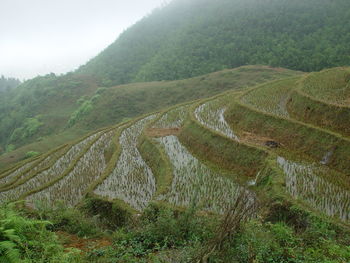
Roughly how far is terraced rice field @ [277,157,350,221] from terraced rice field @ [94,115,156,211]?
191 inches

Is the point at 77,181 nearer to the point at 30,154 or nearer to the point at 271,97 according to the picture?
the point at 271,97

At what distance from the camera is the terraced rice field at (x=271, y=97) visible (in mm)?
15406

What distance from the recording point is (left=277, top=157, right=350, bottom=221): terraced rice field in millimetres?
7555

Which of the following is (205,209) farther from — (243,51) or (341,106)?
(243,51)

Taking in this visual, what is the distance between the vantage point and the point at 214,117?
651 inches

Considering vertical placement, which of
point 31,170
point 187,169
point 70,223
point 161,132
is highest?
point 70,223

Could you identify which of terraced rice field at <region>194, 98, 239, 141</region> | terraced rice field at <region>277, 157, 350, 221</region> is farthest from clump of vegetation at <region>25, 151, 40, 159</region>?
terraced rice field at <region>277, 157, 350, 221</region>

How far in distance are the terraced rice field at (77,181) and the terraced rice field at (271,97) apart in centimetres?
→ 911

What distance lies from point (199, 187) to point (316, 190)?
3643 millimetres

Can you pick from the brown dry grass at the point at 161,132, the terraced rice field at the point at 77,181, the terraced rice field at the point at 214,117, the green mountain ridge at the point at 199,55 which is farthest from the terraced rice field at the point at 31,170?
the green mountain ridge at the point at 199,55

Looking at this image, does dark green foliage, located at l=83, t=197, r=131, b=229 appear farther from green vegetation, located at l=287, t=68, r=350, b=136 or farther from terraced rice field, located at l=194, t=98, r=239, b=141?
green vegetation, located at l=287, t=68, r=350, b=136

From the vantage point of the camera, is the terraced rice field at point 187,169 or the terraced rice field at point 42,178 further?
the terraced rice field at point 42,178

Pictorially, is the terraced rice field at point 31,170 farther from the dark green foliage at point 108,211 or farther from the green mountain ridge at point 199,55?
the green mountain ridge at point 199,55

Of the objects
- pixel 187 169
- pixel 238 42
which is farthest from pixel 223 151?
pixel 238 42
